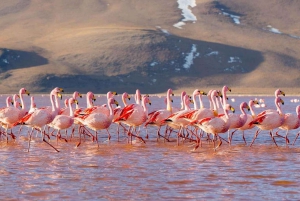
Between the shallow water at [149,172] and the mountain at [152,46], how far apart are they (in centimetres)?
7097

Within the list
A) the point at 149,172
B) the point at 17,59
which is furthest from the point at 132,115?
the point at 17,59

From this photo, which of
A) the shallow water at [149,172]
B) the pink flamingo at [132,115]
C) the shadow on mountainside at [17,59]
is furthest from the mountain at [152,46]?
the shallow water at [149,172]

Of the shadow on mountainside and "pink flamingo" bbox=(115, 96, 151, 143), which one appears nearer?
"pink flamingo" bbox=(115, 96, 151, 143)

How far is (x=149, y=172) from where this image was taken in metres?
12.1

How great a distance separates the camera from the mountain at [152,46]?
9150cm

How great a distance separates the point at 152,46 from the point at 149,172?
9103 cm

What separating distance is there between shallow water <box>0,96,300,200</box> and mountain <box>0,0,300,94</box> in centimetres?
7097

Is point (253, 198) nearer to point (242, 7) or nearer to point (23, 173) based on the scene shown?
point (23, 173)

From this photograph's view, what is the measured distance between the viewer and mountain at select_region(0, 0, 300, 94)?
91.5 metres

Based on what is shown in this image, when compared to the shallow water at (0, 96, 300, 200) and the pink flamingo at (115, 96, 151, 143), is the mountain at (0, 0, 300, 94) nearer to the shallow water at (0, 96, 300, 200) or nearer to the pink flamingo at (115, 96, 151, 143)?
the pink flamingo at (115, 96, 151, 143)

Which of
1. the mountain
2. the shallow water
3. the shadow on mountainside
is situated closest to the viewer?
the shallow water

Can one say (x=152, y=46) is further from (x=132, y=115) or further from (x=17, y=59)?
(x=132, y=115)

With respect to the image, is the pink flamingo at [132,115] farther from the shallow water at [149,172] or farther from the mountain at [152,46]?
the mountain at [152,46]

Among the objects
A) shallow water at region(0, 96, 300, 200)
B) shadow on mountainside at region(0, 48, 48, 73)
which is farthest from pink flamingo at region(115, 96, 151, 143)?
shadow on mountainside at region(0, 48, 48, 73)
